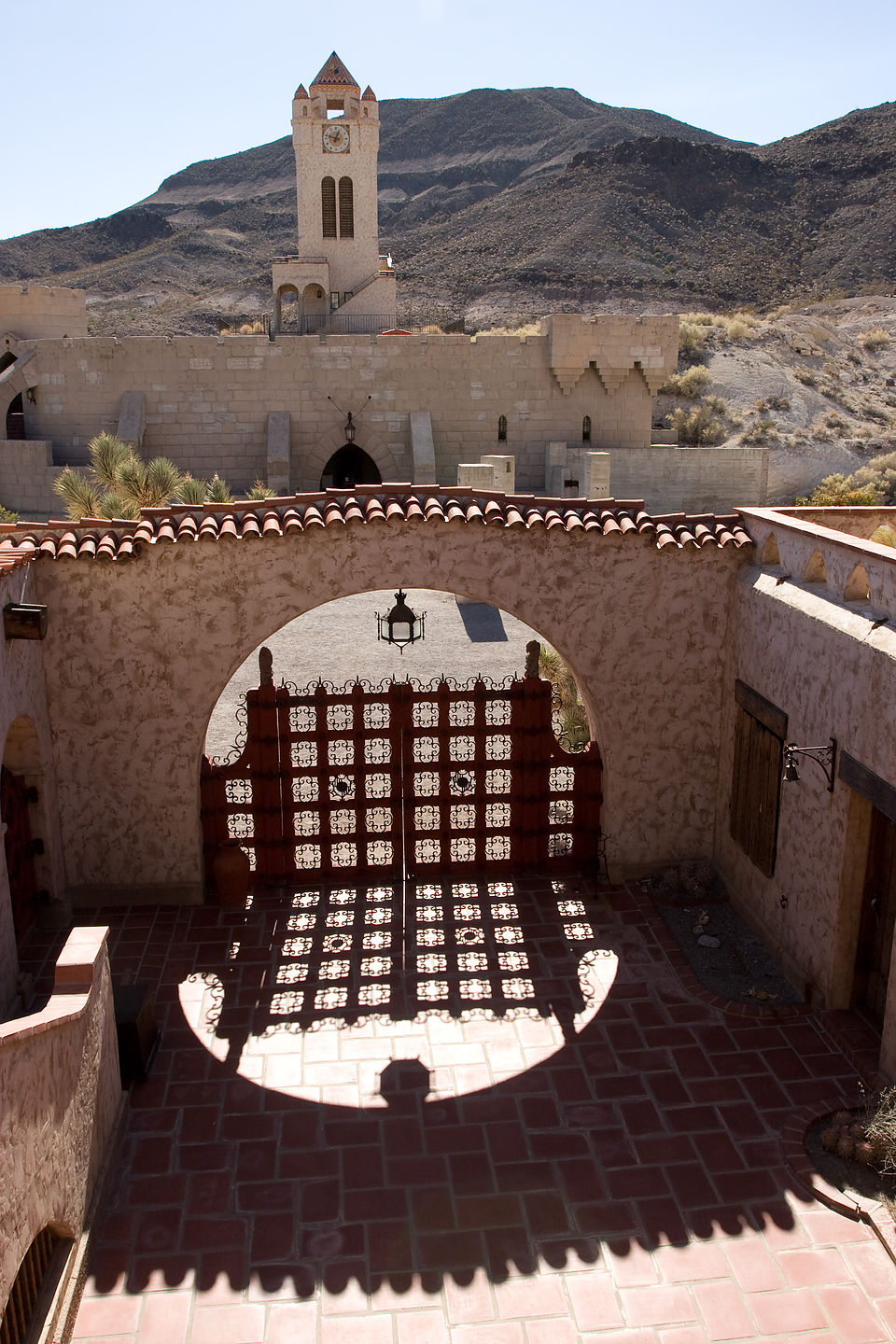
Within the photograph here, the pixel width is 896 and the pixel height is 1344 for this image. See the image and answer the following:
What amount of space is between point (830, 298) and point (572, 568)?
51111 mm

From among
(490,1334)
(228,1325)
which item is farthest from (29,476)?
(490,1334)

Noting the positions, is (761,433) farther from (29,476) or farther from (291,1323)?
(291,1323)

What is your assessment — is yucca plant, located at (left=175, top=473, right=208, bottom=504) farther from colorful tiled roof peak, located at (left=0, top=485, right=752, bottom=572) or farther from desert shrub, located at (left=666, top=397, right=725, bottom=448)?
desert shrub, located at (left=666, top=397, right=725, bottom=448)

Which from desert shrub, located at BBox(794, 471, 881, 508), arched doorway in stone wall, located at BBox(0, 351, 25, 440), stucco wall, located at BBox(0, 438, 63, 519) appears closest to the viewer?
desert shrub, located at BBox(794, 471, 881, 508)

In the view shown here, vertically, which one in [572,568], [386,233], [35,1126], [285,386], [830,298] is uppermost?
[386,233]

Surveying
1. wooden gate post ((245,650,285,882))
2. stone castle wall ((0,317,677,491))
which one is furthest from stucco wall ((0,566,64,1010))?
stone castle wall ((0,317,677,491))

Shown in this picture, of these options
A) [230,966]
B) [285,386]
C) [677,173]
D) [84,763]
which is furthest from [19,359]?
[677,173]

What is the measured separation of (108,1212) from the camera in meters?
6.24

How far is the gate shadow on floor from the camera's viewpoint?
5984 mm

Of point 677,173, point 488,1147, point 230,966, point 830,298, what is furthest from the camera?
point 677,173

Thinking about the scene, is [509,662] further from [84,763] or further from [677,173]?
[677,173]

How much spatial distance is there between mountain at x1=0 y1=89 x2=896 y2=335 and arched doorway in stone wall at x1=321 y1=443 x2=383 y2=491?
88.3 ft

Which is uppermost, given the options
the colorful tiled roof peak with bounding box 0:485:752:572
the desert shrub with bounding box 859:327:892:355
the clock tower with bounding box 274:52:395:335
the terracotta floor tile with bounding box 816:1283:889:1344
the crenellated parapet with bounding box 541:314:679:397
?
the clock tower with bounding box 274:52:395:335

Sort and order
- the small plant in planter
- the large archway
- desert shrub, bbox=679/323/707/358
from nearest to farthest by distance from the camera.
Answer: the small plant in planter, the large archway, desert shrub, bbox=679/323/707/358
